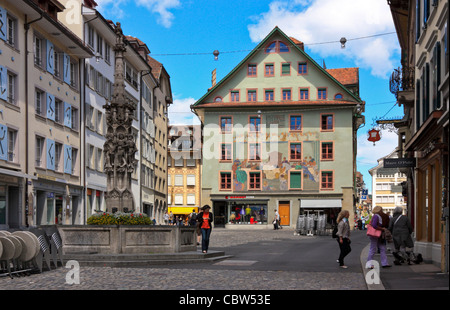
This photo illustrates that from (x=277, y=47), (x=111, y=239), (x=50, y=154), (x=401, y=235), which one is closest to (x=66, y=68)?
(x=50, y=154)

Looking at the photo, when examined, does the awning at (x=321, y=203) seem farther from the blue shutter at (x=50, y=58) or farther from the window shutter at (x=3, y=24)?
the window shutter at (x=3, y=24)

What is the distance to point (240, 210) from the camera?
60.2 meters

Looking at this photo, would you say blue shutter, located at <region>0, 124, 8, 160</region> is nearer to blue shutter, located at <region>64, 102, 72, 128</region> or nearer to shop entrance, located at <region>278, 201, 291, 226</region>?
blue shutter, located at <region>64, 102, 72, 128</region>

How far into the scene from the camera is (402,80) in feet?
85.2

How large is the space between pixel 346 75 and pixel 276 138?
13.7 metres

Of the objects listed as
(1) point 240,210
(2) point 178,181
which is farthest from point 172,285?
(2) point 178,181

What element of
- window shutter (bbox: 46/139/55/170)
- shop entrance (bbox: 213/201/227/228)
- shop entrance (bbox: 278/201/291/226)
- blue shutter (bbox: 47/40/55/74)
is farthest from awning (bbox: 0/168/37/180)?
shop entrance (bbox: 278/201/291/226)

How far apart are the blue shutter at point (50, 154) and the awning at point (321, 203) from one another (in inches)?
1132

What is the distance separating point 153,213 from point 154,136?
7228 millimetres

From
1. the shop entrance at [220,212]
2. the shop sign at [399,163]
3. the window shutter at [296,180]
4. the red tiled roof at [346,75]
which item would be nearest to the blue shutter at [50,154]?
the shop sign at [399,163]

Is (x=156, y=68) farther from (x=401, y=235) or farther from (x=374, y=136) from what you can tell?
(x=401, y=235)
